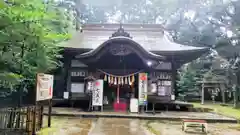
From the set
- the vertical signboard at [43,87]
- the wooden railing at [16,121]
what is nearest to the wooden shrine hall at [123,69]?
the vertical signboard at [43,87]

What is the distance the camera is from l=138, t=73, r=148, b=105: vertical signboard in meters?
10.7

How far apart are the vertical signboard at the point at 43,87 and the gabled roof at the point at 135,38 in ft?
19.5

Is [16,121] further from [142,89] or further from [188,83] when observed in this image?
[188,83]

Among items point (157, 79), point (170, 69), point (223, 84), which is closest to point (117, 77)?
point (157, 79)

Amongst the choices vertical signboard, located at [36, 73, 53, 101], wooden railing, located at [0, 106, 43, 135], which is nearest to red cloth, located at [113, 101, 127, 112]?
vertical signboard, located at [36, 73, 53, 101]

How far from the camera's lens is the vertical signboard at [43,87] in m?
5.56

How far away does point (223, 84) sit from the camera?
16.7 m

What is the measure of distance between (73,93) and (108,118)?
364cm

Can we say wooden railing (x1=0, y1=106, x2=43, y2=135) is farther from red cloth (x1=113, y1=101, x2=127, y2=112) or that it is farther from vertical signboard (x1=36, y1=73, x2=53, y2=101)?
red cloth (x1=113, y1=101, x2=127, y2=112)

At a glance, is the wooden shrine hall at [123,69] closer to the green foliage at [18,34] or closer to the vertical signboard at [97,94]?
the vertical signboard at [97,94]

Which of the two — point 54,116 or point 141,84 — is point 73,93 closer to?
point 54,116

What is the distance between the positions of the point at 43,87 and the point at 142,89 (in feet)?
19.2

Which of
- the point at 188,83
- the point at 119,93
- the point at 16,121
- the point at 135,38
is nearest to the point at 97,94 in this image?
the point at 119,93

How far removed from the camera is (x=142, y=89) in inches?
425
